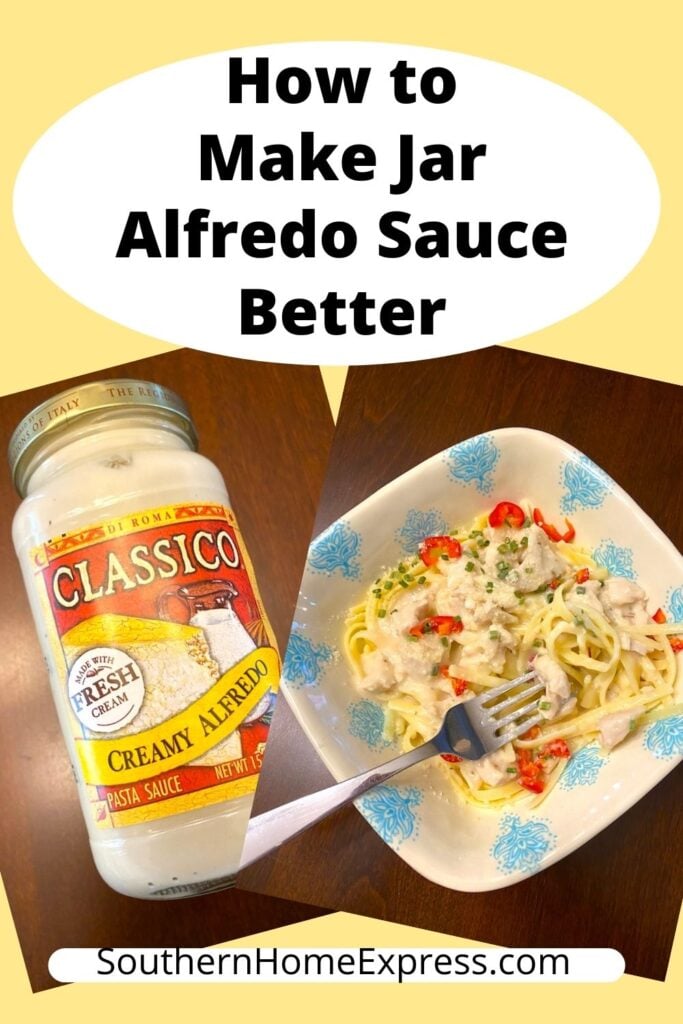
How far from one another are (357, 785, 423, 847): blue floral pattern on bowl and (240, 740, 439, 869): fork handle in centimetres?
3

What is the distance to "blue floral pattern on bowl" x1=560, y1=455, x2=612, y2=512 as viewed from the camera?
2.84 meters

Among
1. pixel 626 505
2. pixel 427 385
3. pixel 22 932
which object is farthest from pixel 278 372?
pixel 22 932

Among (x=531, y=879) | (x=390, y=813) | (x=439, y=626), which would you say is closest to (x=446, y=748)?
(x=390, y=813)

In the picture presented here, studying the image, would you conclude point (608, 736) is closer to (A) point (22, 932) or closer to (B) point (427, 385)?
(B) point (427, 385)

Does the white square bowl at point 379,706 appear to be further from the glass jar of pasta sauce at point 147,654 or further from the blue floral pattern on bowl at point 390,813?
the glass jar of pasta sauce at point 147,654

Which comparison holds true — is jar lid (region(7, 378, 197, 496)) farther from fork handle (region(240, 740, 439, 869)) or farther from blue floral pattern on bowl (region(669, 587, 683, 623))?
blue floral pattern on bowl (region(669, 587, 683, 623))

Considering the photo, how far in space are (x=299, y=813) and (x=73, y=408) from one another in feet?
4.04

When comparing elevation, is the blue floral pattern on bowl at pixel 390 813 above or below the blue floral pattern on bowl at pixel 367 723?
below

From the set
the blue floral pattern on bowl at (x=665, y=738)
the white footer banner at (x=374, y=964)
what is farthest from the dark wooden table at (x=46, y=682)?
the blue floral pattern on bowl at (x=665, y=738)

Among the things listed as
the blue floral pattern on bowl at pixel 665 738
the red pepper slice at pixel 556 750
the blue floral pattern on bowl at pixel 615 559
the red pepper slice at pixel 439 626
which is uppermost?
the blue floral pattern on bowl at pixel 615 559

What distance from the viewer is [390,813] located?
254cm

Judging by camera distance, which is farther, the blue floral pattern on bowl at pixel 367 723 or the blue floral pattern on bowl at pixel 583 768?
the blue floral pattern on bowl at pixel 367 723

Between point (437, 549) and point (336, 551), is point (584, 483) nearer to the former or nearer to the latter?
point (437, 549)

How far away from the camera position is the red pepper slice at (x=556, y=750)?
2.68 metres
